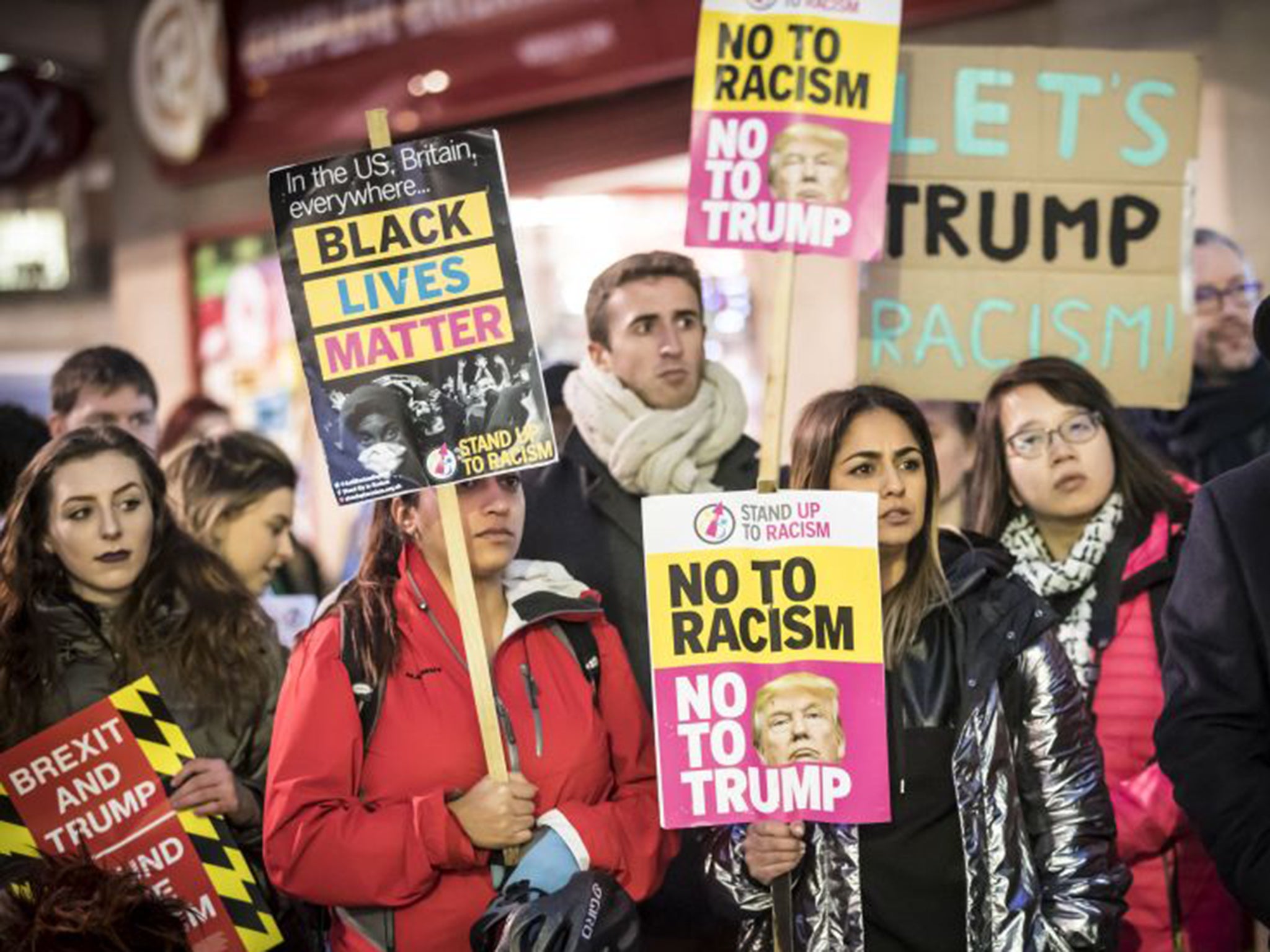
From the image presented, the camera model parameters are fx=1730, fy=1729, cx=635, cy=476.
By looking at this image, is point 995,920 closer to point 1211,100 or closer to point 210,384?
point 1211,100

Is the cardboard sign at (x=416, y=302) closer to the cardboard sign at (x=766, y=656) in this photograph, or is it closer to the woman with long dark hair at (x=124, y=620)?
the cardboard sign at (x=766, y=656)

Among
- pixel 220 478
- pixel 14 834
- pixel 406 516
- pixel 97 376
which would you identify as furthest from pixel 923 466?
pixel 97 376

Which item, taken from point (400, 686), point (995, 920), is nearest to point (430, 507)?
point (400, 686)

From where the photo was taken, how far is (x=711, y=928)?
3.65m

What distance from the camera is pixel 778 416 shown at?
130 inches

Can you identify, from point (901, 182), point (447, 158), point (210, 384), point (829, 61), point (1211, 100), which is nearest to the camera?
point (447, 158)

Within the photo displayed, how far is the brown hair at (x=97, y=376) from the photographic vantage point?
4715mm

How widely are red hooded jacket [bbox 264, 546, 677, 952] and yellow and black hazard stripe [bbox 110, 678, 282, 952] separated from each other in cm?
25

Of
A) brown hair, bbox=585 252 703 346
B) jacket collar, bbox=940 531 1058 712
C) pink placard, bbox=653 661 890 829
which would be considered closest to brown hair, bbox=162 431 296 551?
brown hair, bbox=585 252 703 346

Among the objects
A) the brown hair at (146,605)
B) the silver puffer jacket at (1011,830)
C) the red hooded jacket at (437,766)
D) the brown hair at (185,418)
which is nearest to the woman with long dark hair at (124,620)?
the brown hair at (146,605)

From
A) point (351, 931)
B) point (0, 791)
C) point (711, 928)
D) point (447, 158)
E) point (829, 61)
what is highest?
point (829, 61)

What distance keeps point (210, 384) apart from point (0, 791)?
7.47m

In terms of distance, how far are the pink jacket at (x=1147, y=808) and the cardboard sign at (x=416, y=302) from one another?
1.32 meters

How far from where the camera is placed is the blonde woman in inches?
171
